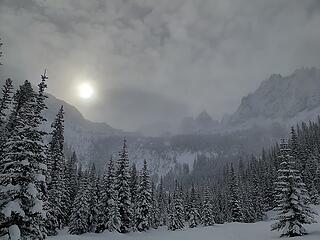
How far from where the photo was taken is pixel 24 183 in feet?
76.3

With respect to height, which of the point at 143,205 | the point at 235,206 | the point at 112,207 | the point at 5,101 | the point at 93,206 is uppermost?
the point at 5,101

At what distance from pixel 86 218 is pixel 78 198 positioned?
12.8 ft

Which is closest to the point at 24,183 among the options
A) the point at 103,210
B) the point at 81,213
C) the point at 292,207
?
the point at 292,207

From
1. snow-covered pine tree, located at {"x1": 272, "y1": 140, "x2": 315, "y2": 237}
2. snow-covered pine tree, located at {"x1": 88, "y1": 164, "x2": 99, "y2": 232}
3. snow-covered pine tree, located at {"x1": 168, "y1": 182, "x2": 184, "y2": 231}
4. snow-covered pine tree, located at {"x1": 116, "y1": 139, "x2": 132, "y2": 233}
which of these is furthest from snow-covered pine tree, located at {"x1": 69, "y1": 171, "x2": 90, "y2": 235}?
snow-covered pine tree, located at {"x1": 272, "y1": 140, "x2": 315, "y2": 237}

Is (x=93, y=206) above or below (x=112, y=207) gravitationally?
above

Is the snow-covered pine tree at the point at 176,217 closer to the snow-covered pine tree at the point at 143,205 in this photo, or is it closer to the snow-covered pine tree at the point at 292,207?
the snow-covered pine tree at the point at 143,205

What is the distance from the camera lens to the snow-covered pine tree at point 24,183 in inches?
866

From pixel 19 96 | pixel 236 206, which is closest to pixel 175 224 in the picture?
pixel 236 206

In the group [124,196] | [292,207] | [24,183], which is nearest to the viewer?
[24,183]

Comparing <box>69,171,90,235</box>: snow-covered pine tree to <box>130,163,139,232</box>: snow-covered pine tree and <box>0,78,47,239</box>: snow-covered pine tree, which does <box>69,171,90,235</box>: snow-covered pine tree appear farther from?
<box>0,78,47,239</box>: snow-covered pine tree

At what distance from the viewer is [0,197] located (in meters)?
22.5

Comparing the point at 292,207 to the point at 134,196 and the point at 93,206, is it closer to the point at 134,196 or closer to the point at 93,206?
the point at 93,206

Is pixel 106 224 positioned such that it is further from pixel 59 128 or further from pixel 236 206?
pixel 236 206

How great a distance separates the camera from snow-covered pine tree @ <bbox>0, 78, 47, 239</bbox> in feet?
72.1
